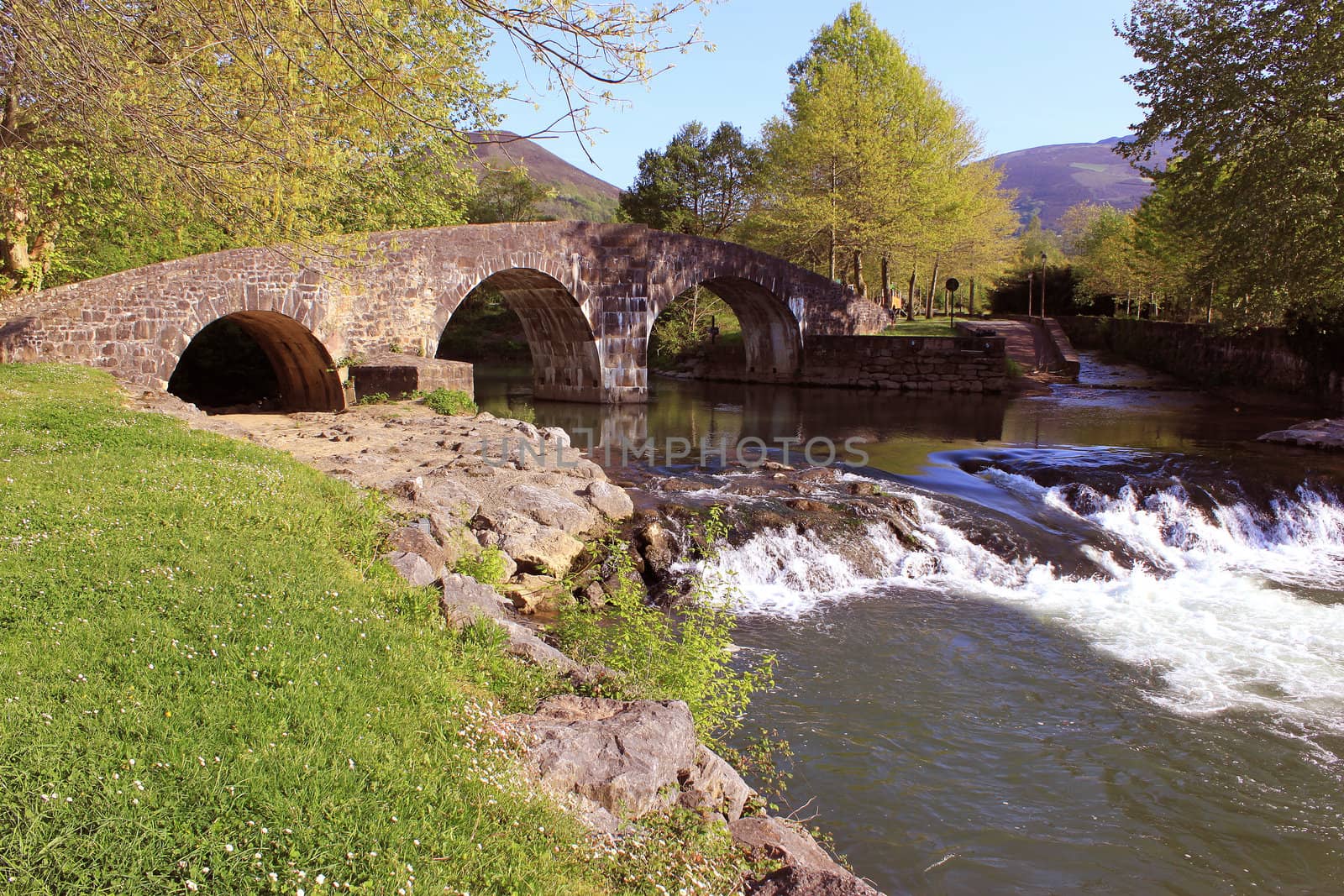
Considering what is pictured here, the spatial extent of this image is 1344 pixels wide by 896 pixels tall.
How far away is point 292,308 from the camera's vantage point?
1611cm

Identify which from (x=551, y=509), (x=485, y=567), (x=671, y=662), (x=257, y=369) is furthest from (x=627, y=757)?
(x=257, y=369)

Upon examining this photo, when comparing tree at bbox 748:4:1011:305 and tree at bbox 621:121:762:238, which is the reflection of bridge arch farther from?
tree at bbox 621:121:762:238

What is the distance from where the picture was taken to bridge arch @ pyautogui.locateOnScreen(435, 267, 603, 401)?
74.5 ft

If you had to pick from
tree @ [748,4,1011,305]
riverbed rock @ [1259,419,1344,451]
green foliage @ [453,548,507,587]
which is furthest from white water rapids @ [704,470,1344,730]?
tree @ [748,4,1011,305]

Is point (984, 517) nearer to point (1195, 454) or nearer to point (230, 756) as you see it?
point (1195, 454)

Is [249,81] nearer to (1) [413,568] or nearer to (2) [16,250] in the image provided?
(1) [413,568]

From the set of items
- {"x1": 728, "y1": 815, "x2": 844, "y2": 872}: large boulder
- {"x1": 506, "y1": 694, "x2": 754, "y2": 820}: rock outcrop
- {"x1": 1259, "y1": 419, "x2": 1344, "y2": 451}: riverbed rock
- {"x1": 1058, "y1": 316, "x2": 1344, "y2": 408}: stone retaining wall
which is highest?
{"x1": 1058, "y1": 316, "x2": 1344, "y2": 408}: stone retaining wall

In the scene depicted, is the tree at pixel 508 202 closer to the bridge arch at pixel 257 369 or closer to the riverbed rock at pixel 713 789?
the bridge arch at pixel 257 369

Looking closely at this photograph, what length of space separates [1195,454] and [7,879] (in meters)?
16.2

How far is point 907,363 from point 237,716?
86.3 ft

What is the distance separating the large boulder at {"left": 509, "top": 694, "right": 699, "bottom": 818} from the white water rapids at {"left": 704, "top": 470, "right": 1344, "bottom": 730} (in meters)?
3.03

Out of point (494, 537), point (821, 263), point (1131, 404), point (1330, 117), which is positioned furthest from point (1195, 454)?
point (821, 263)

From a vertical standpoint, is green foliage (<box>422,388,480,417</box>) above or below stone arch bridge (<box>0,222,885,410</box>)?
below

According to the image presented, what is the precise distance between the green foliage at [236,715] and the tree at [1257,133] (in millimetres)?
15938
